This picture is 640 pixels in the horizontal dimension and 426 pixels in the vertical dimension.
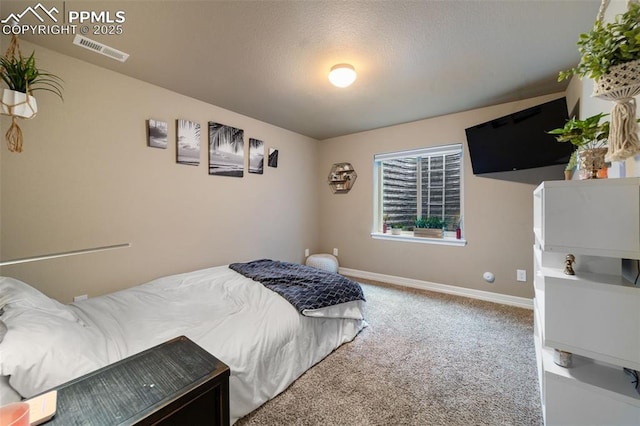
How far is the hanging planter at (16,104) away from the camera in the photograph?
137 centimetres

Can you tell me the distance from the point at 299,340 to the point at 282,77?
2309mm

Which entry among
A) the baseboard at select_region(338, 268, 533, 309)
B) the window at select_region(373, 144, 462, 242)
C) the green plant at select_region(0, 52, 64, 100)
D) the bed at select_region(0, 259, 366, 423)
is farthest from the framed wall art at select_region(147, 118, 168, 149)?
the baseboard at select_region(338, 268, 533, 309)

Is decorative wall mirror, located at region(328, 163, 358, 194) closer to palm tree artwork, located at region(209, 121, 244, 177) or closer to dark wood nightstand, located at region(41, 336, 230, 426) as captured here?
palm tree artwork, located at region(209, 121, 244, 177)

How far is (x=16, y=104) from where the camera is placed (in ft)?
4.56

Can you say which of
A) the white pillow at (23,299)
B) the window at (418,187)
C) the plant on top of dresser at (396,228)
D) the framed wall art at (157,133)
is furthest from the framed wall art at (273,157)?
the white pillow at (23,299)

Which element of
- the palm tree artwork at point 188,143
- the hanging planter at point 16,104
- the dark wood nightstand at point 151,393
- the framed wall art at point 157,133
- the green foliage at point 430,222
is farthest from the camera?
the green foliage at point 430,222

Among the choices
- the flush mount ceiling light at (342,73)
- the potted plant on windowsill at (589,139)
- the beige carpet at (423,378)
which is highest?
the flush mount ceiling light at (342,73)

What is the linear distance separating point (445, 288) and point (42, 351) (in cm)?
375

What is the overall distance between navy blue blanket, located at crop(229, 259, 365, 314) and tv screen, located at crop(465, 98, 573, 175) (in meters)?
2.15

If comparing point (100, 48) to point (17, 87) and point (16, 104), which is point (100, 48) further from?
point (16, 104)

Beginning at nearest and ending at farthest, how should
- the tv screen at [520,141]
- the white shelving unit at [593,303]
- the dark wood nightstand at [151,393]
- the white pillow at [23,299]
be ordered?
the dark wood nightstand at [151,393] < the white shelving unit at [593,303] < the white pillow at [23,299] < the tv screen at [520,141]

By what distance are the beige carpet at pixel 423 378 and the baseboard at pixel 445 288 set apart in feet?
0.92

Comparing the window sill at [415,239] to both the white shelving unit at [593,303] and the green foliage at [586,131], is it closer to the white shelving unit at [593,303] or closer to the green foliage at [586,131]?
the white shelving unit at [593,303]

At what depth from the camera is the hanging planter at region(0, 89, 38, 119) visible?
137 cm
